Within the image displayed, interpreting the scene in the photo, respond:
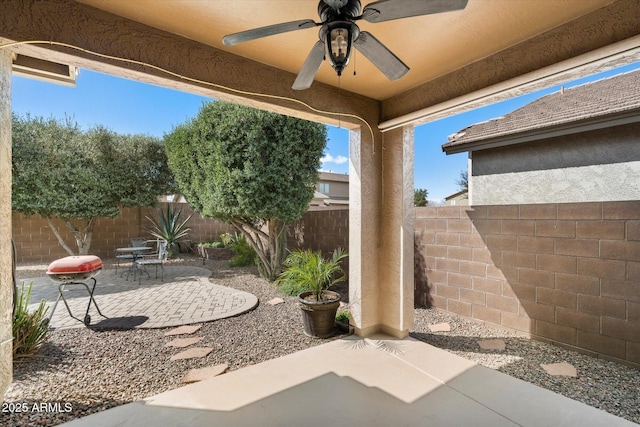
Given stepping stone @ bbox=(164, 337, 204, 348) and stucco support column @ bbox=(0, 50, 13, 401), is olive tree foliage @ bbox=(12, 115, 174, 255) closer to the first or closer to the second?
stepping stone @ bbox=(164, 337, 204, 348)

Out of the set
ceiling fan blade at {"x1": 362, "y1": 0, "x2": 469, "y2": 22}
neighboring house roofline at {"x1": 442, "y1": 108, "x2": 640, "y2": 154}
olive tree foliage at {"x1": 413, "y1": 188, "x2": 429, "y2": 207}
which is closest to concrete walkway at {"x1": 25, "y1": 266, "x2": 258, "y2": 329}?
ceiling fan blade at {"x1": 362, "y1": 0, "x2": 469, "y2": 22}

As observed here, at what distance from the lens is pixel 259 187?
5938 millimetres

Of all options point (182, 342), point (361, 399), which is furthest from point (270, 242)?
point (361, 399)

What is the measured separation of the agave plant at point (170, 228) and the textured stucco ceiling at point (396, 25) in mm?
8698

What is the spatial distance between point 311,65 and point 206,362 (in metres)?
3.21

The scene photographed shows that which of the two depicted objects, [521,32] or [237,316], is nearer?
[521,32]

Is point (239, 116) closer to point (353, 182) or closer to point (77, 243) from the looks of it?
point (353, 182)

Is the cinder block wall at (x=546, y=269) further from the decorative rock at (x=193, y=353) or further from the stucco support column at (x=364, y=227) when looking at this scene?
the decorative rock at (x=193, y=353)

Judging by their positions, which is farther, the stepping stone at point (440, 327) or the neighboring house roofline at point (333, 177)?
the neighboring house roofline at point (333, 177)

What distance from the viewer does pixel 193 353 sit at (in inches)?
138

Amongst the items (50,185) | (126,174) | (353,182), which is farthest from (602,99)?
(50,185)

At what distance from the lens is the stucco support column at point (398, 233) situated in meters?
3.80

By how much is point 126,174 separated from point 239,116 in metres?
6.04

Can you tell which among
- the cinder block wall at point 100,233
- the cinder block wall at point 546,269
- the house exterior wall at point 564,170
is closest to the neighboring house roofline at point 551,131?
the house exterior wall at point 564,170
